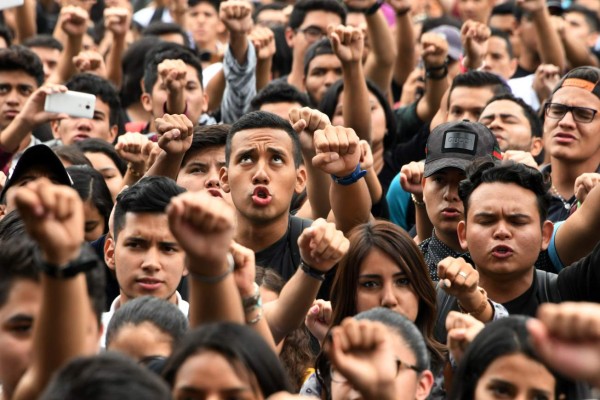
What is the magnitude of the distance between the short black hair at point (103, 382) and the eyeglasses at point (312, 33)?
629 centimetres

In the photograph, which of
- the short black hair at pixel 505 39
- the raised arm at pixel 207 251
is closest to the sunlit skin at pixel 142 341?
the raised arm at pixel 207 251

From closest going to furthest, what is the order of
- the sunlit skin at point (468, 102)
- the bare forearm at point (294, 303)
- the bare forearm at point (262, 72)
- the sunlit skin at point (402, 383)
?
the sunlit skin at point (402, 383) < the bare forearm at point (294, 303) < the sunlit skin at point (468, 102) < the bare forearm at point (262, 72)

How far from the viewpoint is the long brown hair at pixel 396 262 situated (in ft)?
16.8

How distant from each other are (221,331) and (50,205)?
64 centimetres

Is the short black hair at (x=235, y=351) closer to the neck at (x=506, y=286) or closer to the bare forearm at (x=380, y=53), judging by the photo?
the neck at (x=506, y=286)

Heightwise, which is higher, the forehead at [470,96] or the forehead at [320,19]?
the forehead at [320,19]

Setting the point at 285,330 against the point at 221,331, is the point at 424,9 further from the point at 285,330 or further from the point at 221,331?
the point at 221,331

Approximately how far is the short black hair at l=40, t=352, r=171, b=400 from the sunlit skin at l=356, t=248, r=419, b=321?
6.55ft

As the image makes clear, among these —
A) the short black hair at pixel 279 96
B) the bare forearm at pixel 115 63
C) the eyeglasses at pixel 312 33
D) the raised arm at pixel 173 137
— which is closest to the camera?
the raised arm at pixel 173 137

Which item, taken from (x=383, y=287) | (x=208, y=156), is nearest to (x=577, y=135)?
(x=208, y=156)

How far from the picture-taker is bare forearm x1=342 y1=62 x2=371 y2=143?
22.9 ft

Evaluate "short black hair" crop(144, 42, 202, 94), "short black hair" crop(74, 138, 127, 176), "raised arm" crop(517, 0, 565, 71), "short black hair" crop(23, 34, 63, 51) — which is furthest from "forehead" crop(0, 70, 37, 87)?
"raised arm" crop(517, 0, 565, 71)

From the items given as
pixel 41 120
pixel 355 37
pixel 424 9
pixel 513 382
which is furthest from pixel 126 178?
pixel 424 9

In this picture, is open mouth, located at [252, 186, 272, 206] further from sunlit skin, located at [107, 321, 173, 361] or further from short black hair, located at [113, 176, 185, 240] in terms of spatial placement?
sunlit skin, located at [107, 321, 173, 361]
